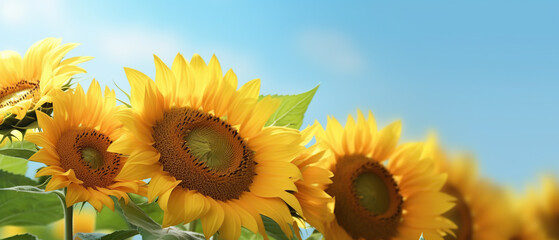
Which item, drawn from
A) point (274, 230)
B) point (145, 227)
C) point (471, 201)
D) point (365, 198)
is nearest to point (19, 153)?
point (145, 227)

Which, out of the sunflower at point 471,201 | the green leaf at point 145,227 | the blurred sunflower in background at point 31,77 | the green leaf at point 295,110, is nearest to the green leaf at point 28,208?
the blurred sunflower in background at point 31,77

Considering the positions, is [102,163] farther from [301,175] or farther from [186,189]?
[301,175]

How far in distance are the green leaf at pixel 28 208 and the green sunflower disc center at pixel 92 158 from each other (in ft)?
0.48

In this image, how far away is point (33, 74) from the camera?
2.62ft

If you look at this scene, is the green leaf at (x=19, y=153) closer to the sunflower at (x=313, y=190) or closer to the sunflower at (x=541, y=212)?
the sunflower at (x=313, y=190)

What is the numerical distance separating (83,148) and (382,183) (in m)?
0.44

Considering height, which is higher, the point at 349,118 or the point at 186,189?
the point at 349,118

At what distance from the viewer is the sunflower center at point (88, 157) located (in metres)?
0.64

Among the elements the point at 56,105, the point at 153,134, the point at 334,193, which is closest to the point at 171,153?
the point at 153,134

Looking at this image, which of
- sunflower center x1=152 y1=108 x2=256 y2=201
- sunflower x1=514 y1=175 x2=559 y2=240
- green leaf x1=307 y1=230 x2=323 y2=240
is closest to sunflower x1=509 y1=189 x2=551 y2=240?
sunflower x1=514 y1=175 x2=559 y2=240

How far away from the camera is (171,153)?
62 centimetres

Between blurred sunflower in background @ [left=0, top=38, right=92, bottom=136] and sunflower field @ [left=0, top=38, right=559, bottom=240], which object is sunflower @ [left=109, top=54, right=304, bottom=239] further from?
blurred sunflower in background @ [left=0, top=38, right=92, bottom=136]

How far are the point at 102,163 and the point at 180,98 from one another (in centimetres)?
12

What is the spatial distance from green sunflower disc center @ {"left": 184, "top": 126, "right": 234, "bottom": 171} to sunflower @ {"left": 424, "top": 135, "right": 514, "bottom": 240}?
1.19 ft
